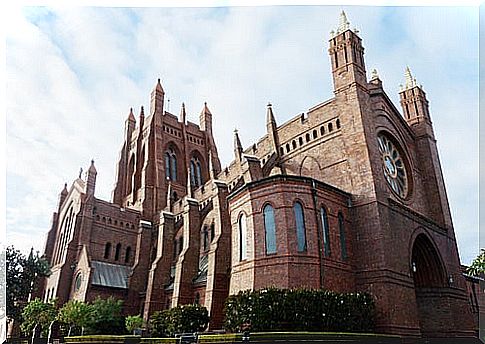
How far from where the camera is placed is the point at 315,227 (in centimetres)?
2109

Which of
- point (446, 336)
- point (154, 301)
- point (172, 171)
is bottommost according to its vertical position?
point (446, 336)

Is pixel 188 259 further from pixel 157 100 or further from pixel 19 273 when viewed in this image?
pixel 157 100

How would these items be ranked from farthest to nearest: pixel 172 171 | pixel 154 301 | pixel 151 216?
pixel 172 171 → pixel 151 216 → pixel 154 301

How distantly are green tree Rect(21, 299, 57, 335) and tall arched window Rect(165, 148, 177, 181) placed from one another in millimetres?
22487

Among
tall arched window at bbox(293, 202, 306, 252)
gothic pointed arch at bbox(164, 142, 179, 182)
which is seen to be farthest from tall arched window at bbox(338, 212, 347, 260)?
gothic pointed arch at bbox(164, 142, 179, 182)

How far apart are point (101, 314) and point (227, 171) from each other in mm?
14435

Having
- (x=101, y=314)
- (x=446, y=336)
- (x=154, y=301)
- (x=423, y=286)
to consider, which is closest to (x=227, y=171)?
(x=154, y=301)

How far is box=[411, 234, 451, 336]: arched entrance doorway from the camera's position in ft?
83.5

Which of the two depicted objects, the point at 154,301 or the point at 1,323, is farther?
the point at 154,301

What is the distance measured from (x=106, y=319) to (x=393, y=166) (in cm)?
2120

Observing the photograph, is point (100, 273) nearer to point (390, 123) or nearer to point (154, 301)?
point (154, 301)

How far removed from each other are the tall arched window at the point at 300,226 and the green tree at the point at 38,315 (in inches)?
743

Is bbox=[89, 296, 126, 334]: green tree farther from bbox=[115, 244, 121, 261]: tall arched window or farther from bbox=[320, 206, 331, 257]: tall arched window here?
bbox=[320, 206, 331, 257]: tall arched window

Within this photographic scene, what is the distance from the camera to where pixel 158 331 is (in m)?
23.8
